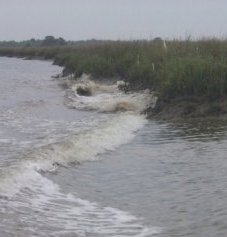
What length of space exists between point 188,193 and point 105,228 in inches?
67.7

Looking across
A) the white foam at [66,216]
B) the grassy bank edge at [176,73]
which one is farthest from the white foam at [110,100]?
the white foam at [66,216]

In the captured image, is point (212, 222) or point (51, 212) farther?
point (51, 212)

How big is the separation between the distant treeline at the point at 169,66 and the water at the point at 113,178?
6.33 ft

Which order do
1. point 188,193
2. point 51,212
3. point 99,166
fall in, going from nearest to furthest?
point 51,212
point 188,193
point 99,166

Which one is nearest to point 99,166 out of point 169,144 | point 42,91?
point 169,144

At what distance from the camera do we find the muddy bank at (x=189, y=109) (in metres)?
16.5

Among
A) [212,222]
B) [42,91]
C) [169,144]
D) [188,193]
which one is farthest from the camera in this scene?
[42,91]

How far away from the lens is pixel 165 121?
16250mm

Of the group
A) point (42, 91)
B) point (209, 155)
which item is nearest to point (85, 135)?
point (209, 155)

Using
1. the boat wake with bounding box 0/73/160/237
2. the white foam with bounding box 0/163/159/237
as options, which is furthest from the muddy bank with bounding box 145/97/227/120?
the white foam with bounding box 0/163/159/237

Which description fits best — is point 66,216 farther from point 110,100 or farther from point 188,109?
point 110,100

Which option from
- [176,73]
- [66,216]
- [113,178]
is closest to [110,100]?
[176,73]

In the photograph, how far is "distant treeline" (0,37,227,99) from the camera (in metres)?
17.4

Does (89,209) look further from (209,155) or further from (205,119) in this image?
(205,119)
